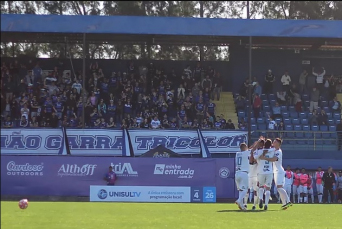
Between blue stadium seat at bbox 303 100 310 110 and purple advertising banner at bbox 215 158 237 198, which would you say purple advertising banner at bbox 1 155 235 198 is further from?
blue stadium seat at bbox 303 100 310 110

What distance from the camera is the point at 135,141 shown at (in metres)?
27.3

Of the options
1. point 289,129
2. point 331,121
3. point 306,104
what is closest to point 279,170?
point 289,129

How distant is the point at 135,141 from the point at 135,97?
141 inches

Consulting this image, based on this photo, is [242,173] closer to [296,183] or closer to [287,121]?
[296,183]

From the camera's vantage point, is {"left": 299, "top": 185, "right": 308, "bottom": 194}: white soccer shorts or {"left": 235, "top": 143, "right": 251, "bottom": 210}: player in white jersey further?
{"left": 299, "top": 185, "right": 308, "bottom": 194}: white soccer shorts

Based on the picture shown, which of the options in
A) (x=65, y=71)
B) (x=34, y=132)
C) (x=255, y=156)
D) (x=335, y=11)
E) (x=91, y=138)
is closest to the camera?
(x=255, y=156)

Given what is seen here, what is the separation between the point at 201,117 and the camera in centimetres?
2942

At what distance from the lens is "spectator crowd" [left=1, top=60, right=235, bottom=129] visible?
88.3 feet

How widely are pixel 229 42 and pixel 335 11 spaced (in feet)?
36.2

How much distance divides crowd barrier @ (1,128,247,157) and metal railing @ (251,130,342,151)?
194 centimetres

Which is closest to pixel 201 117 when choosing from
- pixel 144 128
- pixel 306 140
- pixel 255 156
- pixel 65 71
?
pixel 144 128

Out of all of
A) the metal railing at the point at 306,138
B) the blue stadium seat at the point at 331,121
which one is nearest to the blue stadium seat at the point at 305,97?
the blue stadium seat at the point at 331,121

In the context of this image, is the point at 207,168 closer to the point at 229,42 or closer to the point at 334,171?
the point at 334,171

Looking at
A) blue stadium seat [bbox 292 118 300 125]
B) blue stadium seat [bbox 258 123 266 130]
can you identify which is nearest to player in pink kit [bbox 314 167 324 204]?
blue stadium seat [bbox 258 123 266 130]
